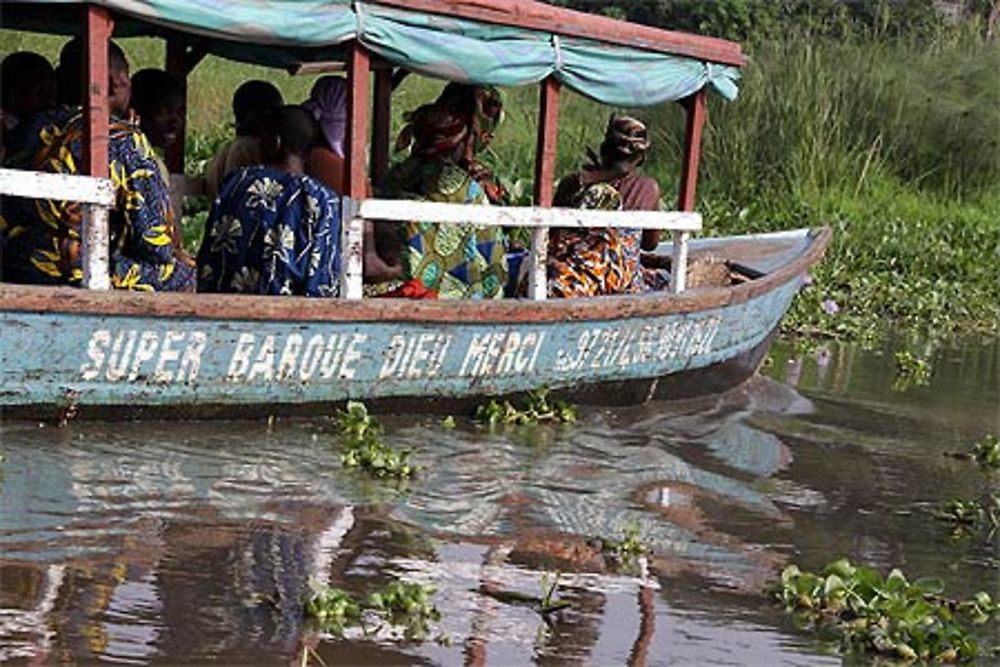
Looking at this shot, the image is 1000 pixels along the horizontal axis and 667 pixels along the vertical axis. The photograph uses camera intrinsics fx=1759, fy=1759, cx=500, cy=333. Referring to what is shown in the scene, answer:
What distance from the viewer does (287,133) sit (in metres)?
7.05

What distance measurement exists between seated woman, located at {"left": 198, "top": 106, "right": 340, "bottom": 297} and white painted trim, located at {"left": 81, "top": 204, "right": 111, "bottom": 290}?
86 cm

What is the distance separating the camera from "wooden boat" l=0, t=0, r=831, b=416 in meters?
6.00

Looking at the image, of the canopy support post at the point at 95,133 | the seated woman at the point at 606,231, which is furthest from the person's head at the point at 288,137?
the seated woman at the point at 606,231

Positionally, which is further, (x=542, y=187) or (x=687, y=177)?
(x=687, y=177)

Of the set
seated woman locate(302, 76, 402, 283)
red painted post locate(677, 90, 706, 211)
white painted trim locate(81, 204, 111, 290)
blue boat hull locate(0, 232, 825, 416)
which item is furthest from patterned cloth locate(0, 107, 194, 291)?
red painted post locate(677, 90, 706, 211)

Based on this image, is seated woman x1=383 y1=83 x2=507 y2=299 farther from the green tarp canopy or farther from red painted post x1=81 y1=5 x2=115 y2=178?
red painted post x1=81 y1=5 x2=115 y2=178

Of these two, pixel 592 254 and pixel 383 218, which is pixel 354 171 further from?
pixel 592 254

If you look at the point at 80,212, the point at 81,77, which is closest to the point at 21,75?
the point at 81,77

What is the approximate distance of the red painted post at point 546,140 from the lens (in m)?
7.45

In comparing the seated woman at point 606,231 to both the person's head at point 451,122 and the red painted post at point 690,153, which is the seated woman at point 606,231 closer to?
the red painted post at point 690,153

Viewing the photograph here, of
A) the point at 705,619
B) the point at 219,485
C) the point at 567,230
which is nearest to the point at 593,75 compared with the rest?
the point at 567,230

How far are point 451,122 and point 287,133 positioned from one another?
763 millimetres

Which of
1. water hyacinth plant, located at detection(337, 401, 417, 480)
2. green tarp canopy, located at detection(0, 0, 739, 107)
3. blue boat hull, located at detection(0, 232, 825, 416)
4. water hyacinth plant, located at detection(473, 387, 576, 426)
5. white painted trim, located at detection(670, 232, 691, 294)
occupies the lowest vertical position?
water hyacinth plant, located at detection(473, 387, 576, 426)

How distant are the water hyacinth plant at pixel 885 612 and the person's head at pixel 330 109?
11.8 ft
